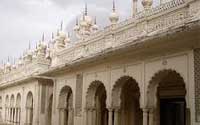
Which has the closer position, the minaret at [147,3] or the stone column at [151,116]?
the stone column at [151,116]

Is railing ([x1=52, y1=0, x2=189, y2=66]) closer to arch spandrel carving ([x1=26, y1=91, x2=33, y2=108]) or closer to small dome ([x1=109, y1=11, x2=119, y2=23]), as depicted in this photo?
small dome ([x1=109, y1=11, x2=119, y2=23])

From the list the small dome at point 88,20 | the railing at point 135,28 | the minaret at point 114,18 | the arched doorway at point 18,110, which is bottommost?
the arched doorway at point 18,110

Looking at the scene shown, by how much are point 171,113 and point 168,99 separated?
27.1 inches

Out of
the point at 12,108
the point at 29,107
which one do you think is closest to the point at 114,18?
the point at 29,107

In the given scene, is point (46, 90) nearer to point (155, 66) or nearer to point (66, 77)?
point (66, 77)

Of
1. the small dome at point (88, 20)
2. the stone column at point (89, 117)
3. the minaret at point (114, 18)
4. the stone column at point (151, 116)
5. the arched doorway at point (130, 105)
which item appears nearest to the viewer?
the stone column at point (151, 116)

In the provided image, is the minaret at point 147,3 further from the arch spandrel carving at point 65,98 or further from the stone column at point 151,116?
the arch spandrel carving at point 65,98

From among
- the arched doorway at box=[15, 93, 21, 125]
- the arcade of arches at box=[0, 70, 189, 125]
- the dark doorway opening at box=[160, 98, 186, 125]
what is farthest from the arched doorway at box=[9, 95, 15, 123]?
the dark doorway opening at box=[160, 98, 186, 125]

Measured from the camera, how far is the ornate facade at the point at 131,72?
7.46 m

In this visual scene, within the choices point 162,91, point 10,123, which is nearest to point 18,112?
point 10,123

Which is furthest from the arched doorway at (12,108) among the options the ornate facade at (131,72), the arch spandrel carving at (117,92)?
the arch spandrel carving at (117,92)

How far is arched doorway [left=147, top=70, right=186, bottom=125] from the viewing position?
28.3 ft

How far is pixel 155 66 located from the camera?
27.9 feet

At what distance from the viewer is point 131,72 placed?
31.0ft
